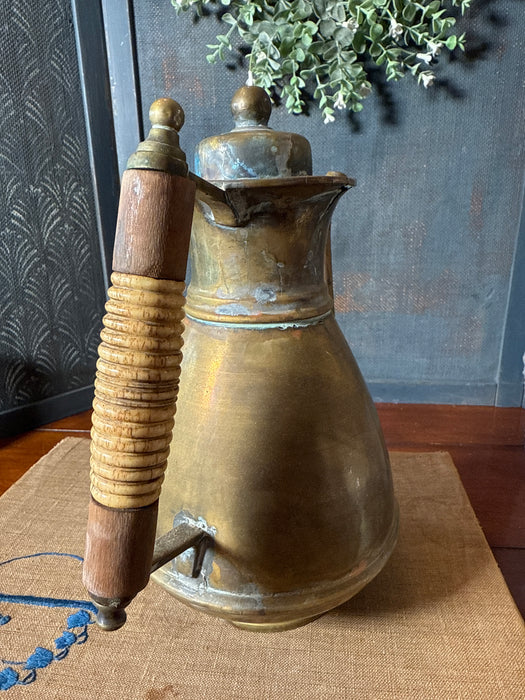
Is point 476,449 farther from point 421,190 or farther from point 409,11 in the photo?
point 409,11

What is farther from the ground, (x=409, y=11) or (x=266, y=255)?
(x=409, y=11)

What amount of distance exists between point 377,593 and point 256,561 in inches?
7.0

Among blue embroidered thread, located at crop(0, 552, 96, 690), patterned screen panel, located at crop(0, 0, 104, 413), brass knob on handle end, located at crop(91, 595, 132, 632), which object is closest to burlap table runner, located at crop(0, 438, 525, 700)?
blue embroidered thread, located at crop(0, 552, 96, 690)

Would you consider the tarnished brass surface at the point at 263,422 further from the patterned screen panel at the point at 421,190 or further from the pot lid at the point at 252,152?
the patterned screen panel at the point at 421,190

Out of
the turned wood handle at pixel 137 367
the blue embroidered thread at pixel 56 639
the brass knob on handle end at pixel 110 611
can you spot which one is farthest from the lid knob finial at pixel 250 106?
the blue embroidered thread at pixel 56 639

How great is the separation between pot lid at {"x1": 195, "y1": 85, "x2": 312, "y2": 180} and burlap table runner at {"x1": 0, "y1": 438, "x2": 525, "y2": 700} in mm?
361

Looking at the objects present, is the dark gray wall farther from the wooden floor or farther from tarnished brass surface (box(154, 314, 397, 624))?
tarnished brass surface (box(154, 314, 397, 624))

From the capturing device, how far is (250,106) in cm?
38

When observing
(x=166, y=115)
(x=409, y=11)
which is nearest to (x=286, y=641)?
(x=166, y=115)

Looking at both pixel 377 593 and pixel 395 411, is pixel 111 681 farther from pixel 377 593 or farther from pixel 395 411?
pixel 395 411

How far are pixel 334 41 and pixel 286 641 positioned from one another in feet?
2.49

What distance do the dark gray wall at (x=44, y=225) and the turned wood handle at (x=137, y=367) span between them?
24.1 inches

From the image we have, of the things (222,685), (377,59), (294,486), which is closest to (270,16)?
(377,59)

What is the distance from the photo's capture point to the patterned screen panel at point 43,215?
0.78 metres
